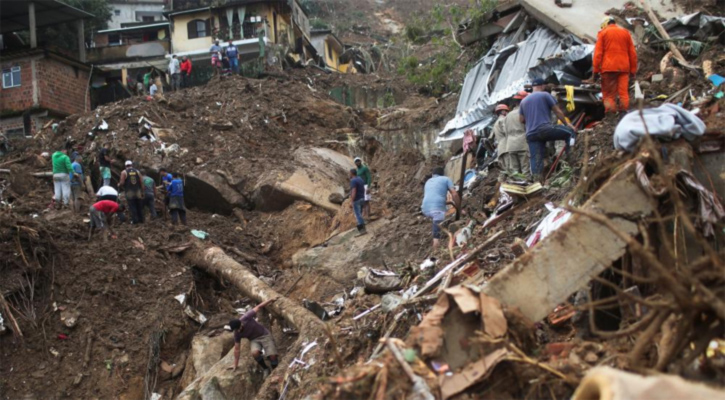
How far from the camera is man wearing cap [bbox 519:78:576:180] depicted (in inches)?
341

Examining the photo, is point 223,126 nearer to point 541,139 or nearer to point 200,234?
point 200,234

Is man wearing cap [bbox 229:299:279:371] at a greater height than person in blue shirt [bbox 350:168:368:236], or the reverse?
person in blue shirt [bbox 350:168:368:236]

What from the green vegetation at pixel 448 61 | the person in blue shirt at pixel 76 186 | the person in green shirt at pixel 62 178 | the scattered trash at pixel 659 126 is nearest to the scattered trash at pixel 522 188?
the scattered trash at pixel 659 126

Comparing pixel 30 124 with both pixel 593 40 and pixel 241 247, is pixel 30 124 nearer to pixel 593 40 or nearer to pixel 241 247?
pixel 241 247

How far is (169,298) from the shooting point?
12.2 m

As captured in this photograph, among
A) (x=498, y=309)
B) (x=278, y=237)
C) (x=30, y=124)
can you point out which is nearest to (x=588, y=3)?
(x=278, y=237)

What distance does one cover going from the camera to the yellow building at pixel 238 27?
2742 centimetres

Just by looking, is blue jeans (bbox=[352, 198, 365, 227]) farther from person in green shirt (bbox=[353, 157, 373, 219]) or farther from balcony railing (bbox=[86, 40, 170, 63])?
balcony railing (bbox=[86, 40, 170, 63])

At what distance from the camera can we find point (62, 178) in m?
15.0

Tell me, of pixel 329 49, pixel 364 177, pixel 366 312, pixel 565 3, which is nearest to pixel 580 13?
pixel 565 3

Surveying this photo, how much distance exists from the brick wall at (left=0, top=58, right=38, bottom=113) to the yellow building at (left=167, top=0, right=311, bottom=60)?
6.07 metres

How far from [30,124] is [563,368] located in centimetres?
2340

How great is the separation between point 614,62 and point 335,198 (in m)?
7.47

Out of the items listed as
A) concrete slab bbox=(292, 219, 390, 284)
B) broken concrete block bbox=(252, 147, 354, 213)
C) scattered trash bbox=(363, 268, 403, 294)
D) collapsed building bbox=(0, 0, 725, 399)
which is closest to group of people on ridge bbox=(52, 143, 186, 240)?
collapsed building bbox=(0, 0, 725, 399)
